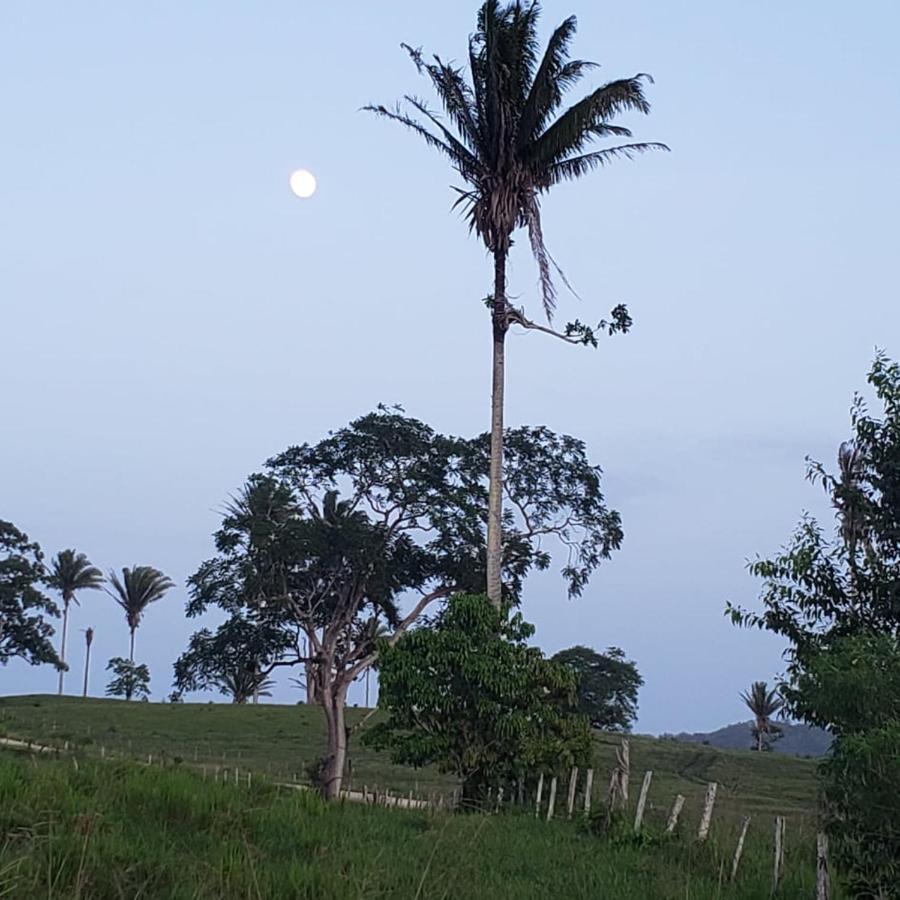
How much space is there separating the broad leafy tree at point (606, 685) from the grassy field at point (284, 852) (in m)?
61.6

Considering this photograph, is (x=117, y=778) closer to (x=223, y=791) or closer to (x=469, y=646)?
(x=223, y=791)

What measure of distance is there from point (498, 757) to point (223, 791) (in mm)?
11283

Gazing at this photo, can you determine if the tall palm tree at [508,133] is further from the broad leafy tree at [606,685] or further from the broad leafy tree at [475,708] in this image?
the broad leafy tree at [606,685]

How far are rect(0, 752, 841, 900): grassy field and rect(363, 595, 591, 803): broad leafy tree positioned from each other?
17.2 feet

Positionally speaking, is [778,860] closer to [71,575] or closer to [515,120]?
[515,120]

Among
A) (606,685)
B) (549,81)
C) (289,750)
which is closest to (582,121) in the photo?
(549,81)

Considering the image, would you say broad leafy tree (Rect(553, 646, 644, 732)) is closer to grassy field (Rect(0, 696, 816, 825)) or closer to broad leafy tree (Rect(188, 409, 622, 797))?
grassy field (Rect(0, 696, 816, 825))

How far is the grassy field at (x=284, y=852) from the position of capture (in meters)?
9.48

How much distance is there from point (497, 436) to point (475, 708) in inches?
330

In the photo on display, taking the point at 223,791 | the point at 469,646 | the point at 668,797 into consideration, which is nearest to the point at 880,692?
the point at 223,791

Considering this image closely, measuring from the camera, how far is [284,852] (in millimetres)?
12039

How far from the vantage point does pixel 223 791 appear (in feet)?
45.2

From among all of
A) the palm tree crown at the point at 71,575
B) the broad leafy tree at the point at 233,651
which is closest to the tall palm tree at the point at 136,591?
the palm tree crown at the point at 71,575

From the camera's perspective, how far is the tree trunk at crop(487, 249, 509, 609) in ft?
94.7
